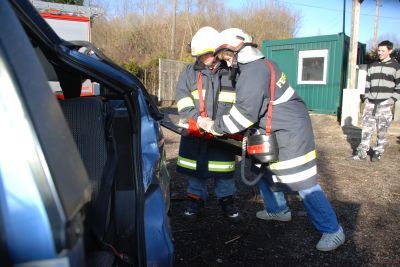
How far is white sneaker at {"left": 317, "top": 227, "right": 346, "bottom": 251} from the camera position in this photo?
9.91 ft

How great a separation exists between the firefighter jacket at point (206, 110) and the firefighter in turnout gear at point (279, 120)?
31 centimetres

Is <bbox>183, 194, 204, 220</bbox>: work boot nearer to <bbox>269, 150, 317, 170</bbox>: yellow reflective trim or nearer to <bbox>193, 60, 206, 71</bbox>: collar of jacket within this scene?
<bbox>269, 150, 317, 170</bbox>: yellow reflective trim

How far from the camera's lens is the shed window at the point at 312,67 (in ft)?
36.0

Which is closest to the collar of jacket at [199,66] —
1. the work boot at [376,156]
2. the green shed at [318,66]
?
the work boot at [376,156]

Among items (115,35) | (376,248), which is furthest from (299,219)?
(115,35)

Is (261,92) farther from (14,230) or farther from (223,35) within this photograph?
(14,230)

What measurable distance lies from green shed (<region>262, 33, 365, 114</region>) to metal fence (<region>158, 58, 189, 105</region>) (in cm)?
465

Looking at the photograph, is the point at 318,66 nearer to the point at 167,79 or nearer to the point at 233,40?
the point at 167,79

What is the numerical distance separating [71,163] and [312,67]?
36.1 feet

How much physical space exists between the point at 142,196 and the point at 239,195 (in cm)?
258

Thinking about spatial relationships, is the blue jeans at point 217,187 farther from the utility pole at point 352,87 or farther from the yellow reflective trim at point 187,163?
the utility pole at point 352,87

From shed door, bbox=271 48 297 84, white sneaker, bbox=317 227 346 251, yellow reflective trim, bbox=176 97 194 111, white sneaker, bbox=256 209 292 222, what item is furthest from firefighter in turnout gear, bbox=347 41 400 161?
shed door, bbox=271 48 297 84

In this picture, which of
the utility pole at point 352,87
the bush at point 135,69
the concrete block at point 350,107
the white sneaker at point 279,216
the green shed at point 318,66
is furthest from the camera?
the bush at point 135,69

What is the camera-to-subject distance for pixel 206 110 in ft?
11.3
